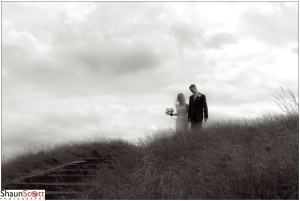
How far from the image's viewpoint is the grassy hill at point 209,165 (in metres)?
5.07

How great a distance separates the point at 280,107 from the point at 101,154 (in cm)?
733

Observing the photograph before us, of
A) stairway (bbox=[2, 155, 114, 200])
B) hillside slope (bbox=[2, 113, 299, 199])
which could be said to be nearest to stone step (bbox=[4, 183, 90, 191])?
stairway (bbox=[2, 155, 114, 200])

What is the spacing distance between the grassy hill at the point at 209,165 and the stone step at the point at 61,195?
1.44 ft

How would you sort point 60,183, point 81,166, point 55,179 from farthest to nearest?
point 81,166 < point 55,179 < point 60,183

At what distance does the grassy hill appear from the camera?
507cm

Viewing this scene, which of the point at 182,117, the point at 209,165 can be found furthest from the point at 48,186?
the point at 182,117

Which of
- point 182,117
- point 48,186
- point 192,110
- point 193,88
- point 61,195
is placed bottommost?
point 61,195

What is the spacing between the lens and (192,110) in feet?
37.1

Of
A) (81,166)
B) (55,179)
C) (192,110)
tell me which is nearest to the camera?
(55,179)

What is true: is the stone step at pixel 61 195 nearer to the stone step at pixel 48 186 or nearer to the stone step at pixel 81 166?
the stone step at pixel 48 186

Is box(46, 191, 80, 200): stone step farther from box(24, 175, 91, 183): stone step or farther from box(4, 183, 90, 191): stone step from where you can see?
box(24, 175, 91, 183): stone step

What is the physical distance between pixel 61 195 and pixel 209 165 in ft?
10.8

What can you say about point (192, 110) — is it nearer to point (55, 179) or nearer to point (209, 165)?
point (55, 179)

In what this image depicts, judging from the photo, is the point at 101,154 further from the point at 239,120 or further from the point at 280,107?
the point at 280,107
